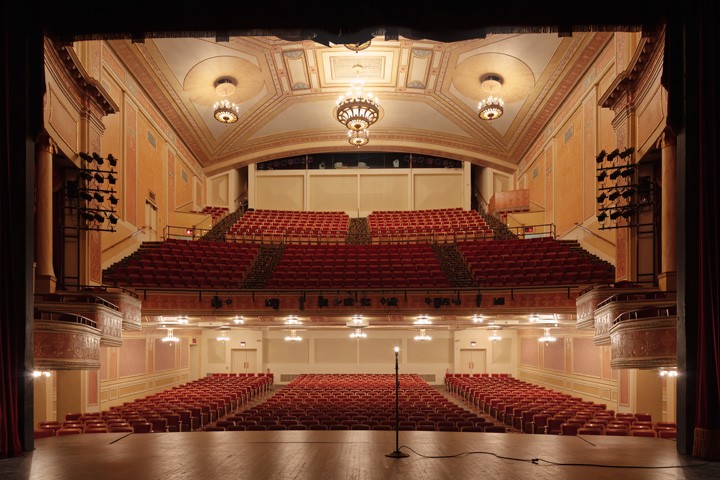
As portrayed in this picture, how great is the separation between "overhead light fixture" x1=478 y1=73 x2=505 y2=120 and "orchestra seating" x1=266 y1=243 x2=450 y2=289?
4.57 m

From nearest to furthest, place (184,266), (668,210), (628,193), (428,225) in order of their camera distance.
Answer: (668,210) < (628,193) < (184,266) < (428,225)

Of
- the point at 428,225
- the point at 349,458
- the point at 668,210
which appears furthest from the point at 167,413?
the point at 428,225

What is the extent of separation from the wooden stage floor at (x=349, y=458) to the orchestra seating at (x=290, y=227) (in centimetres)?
1403

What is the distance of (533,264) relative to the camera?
14914 millimetres

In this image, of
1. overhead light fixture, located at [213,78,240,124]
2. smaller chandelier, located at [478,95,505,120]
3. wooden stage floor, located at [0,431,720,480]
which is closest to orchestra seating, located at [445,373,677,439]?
wooden stage floor, located at [0,431,720,480]

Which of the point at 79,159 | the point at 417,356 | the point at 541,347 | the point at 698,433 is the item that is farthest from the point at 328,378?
the point at 698,433

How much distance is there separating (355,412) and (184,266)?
687cm

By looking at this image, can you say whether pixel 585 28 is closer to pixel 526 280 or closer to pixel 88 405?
pixel 526 280

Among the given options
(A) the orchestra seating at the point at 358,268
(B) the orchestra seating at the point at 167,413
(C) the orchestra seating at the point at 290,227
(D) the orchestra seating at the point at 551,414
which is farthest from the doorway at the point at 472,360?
(B) the orchestra seating at the point at 167,413

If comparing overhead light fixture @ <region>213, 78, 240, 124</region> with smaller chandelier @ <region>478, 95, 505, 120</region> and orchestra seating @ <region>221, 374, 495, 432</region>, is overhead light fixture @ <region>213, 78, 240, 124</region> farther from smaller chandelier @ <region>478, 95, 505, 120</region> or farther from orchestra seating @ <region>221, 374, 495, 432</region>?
orchestra seating @ <region>221, 374, 495, 432</region>

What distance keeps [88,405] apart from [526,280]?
388 inches

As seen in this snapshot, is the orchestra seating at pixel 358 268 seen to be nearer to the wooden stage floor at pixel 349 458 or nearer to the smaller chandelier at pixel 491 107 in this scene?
the smaller chandelier at pixel 491 107

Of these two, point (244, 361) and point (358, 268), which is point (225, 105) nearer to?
point (358, 268)

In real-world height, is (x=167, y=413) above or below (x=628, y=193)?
below
